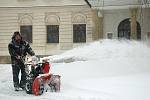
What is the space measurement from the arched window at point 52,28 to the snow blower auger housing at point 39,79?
78.7ft

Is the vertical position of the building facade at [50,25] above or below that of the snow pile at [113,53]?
above

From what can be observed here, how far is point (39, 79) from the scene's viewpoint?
12.1m

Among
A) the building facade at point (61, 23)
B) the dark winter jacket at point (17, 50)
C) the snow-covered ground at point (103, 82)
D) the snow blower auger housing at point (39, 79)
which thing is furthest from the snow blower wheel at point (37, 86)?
the building facade at point (61, 23)

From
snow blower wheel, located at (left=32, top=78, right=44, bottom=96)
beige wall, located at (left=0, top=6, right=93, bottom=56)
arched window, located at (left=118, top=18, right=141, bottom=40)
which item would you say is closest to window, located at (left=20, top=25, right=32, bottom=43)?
beige wall, located at (left=0, top=6, right=93, bottom=56)

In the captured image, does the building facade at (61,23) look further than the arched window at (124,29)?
No

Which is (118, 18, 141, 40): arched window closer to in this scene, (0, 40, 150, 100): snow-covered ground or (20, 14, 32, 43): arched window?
(20, 14, 32, 43): arched window

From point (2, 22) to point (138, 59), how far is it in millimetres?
20908

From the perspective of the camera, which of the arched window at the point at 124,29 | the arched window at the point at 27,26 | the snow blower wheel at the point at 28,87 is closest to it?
the snow blower wheel at the point at 28,87

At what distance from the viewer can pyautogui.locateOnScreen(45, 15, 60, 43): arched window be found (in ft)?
121

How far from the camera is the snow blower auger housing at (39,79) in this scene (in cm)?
1212

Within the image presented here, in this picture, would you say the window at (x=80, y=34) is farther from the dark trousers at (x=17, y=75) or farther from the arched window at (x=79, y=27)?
the dark trousers at (x=17, y=75)

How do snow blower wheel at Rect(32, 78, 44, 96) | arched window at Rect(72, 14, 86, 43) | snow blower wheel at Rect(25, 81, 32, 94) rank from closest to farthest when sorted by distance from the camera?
snow blower wheel at Rect(32, 78, 44, 96)
snow blower wheel at Rect(25, 81, 32, 94)
arched window at Rect(72, 14, 86, 43)

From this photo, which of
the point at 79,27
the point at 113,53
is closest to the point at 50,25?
the point at 79,27

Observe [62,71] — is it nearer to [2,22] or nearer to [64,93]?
[64,93]
